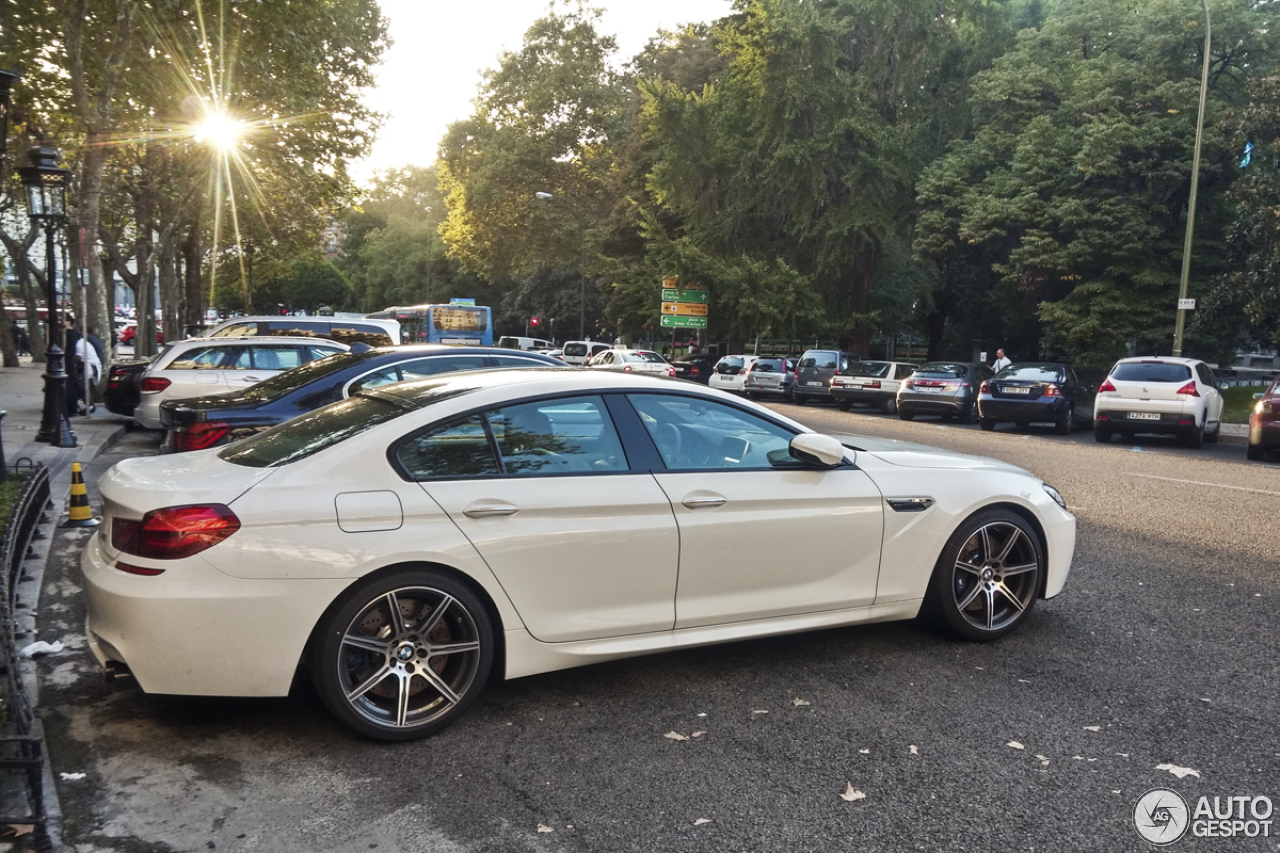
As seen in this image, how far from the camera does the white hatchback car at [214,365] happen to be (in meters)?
13.5

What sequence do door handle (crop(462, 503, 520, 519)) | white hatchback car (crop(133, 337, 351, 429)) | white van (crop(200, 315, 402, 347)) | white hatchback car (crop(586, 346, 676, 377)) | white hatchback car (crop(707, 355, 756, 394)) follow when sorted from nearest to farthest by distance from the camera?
door handle (crop(462, 503, 520, 519))
white hatchback car (crop(133, 337, 351, 429))
white van (crop(200, 315, 402, 347))
white hatchback car (crop(586, 346, 676, 377))
white hatchback car (crop(707, 355, 756, 394))

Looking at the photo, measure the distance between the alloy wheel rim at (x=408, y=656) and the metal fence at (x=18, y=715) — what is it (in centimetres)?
103

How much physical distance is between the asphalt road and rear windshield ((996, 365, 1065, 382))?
16035 mm

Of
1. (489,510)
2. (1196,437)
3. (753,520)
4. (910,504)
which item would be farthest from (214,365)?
(1196,437)

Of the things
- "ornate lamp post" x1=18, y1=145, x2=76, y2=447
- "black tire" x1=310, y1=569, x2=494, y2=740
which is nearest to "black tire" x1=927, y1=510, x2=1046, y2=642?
"black tire" x1=310, y1=569, x2=494, y2=740

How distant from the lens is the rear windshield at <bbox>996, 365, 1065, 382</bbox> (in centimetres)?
2092

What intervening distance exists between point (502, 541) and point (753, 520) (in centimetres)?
118

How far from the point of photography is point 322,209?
39.1m

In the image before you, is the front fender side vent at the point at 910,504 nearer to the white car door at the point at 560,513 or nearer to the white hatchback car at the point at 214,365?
the white car door at the point at 560,513

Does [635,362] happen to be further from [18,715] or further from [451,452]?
[18,715]

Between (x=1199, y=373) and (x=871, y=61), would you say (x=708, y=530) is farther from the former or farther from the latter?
(x=871, y=61)

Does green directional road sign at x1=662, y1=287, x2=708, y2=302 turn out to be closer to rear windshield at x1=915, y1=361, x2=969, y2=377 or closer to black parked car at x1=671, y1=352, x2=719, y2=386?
black parked car at x1=671, y1=352, x2=719, y2=386

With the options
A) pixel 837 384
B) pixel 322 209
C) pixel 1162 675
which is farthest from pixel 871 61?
pixel 1162 675

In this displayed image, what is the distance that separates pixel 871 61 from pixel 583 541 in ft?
107
